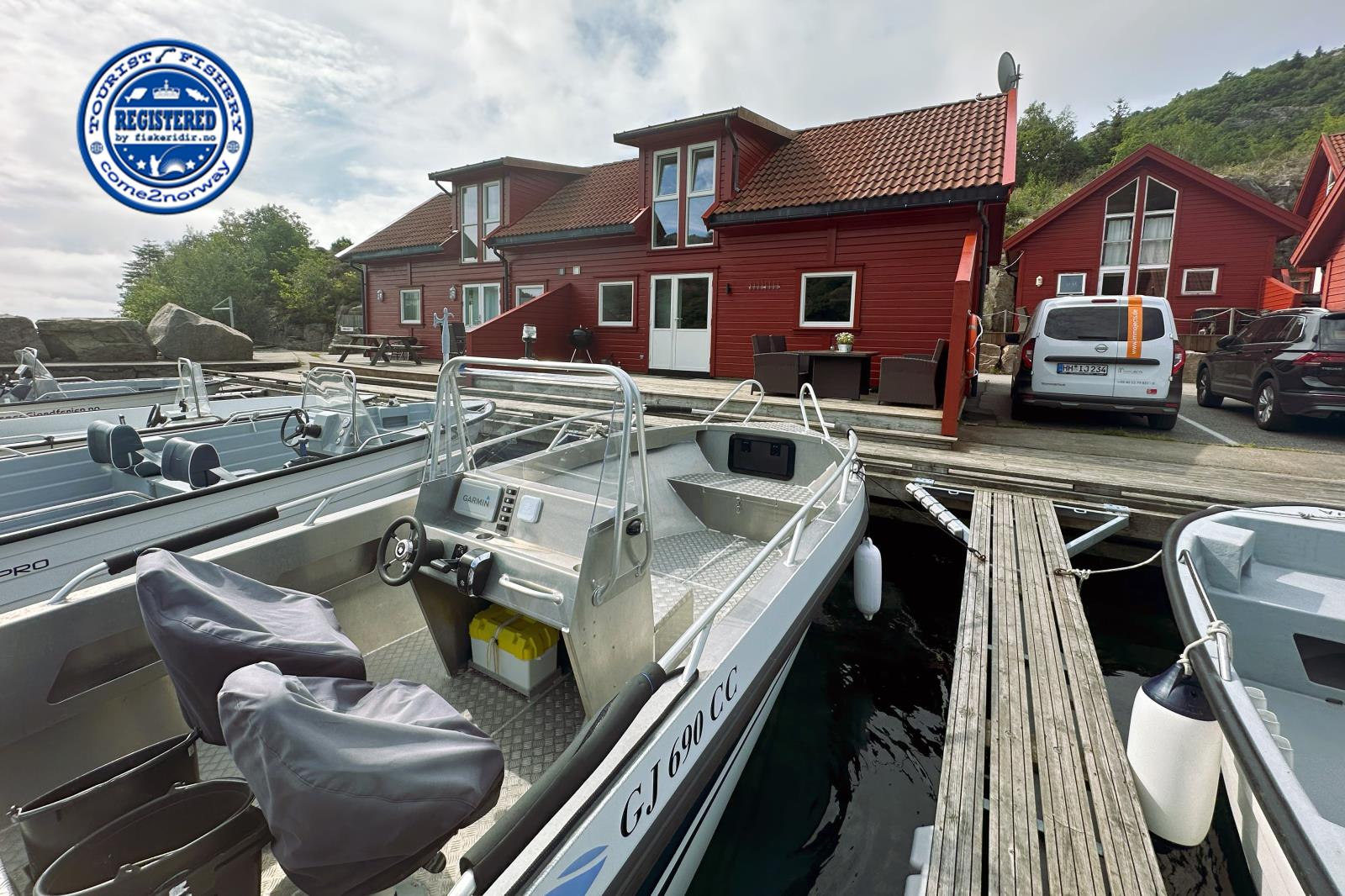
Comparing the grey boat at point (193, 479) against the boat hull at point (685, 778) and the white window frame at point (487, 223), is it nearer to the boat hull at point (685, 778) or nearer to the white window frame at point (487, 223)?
the boat hull at point (685, 778)

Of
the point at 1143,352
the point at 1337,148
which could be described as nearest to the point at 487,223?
the point at 1143,352

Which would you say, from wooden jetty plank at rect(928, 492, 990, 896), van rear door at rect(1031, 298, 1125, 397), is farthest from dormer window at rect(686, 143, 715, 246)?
wooden jetty plank at rect(928, 492, 990, 896)

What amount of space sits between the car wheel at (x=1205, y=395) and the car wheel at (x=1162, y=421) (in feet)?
10.3

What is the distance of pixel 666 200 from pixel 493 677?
35.8 feet

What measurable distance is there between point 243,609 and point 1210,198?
69.9 feet

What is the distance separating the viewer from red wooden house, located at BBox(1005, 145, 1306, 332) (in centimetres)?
1539

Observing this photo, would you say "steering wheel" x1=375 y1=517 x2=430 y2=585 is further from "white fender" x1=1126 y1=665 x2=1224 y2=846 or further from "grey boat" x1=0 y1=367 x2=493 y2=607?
"white fender" x1=1126 y1=665 x2=1224 y2=846

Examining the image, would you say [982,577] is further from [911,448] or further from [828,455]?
[911,448]

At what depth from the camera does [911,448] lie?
22.4 ft

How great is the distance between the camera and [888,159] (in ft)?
33.8

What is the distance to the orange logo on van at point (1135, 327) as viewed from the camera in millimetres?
7215

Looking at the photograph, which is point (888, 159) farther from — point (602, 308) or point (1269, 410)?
point (1269, 410)

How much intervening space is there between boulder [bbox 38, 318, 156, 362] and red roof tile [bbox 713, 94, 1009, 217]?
1536cm

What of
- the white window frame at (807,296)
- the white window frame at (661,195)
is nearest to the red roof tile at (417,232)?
the white window frame at (661,195)
